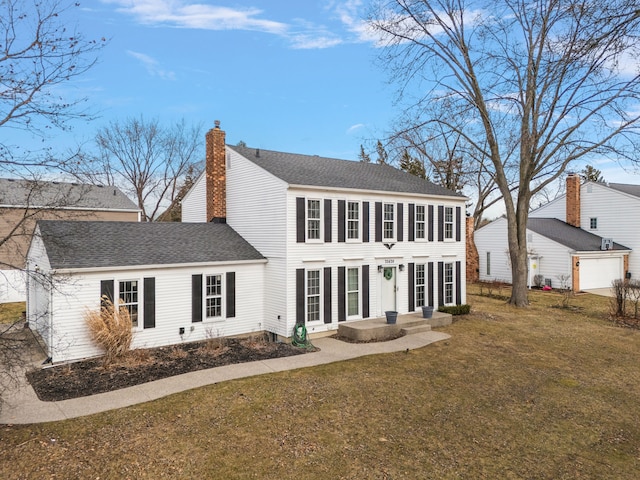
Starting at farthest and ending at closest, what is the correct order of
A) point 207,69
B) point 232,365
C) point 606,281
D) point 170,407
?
point 606,281, point 207,69, point 232,365, point 170,407

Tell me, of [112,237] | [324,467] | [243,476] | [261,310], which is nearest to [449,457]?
[324,467]

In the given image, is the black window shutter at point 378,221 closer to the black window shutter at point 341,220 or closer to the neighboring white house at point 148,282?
the black window shutter at point 341,220

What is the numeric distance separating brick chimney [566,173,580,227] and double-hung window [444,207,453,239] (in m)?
19.2

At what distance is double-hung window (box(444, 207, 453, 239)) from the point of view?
19.0 m

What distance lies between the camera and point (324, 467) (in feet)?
20.9

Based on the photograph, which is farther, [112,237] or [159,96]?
[159,96]

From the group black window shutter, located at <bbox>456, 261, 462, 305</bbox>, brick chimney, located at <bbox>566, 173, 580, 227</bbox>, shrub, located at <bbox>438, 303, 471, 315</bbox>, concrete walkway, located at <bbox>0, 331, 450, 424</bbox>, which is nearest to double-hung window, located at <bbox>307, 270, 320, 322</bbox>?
concrete walkway, located at <bbox>0, 331, 450, 424</bbox>

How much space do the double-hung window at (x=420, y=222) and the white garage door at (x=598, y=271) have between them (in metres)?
15.9

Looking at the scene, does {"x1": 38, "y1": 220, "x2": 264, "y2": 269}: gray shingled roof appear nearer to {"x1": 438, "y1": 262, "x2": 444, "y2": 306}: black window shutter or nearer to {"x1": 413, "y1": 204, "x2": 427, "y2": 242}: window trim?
{"x1": 413, "y1": 204, "x2": 427, "y2": 242}: window trim

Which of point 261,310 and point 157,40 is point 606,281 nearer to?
point 261,310

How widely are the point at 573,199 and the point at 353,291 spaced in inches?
1018

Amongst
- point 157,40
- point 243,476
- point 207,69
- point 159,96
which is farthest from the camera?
point 159,96

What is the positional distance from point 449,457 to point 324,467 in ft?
6.99

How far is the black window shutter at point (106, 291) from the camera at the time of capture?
39.1ft
